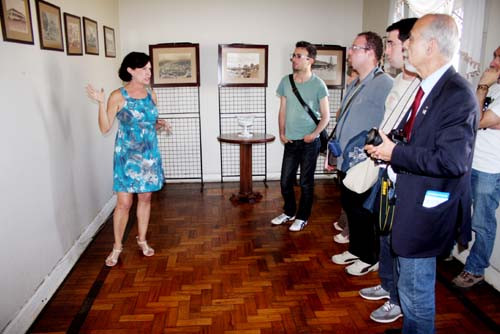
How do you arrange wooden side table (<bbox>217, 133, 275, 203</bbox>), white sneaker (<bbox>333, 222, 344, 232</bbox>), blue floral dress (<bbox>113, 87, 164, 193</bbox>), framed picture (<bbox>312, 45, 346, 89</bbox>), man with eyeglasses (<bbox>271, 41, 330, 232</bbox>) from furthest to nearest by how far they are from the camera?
framed picture (<bbox>312, 45, 346, 89</bbox>)
wooden side table (<bbox>217, 133, 275, 203</bbox>)
white sneaker (<bbox>333, 222, 344, 232</bbox>)
man with eyeglasses (<bbox>271, 41, 330, 232</bbox>)
blue floral dress (<bbox>113, 87, 164, 193</bbox>)

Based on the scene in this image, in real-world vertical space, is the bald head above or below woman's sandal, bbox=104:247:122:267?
above

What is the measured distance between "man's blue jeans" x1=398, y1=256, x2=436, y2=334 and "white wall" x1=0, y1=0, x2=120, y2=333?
205 cm

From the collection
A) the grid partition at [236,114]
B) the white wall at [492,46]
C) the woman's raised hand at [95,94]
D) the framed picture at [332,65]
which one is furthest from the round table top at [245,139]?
the white wall at [492,46]

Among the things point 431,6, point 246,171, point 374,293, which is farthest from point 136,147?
point 431,6

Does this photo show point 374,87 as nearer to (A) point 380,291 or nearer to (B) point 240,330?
(A) point 380,291

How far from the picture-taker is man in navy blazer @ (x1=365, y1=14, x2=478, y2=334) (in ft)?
4.55

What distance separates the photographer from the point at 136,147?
8.93 feet

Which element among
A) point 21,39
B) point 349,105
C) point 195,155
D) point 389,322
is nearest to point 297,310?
point 389,322

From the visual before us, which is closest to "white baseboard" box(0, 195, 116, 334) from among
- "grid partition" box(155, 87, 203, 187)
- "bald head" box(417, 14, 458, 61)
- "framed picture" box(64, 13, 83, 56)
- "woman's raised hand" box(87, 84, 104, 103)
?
"woman's raised hand" box(87, 84, 104, 103)

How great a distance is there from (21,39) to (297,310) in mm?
2376

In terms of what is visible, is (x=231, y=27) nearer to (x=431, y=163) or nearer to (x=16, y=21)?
(x=16, y=21)

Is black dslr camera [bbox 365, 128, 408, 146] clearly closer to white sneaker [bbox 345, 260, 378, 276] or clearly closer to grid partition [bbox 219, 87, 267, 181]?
white sneaker [bbox 345, 260, 378, 276]

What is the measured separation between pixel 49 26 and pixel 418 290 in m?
2.85

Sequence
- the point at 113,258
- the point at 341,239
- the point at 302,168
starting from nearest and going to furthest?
the point at 113,258 < the point at 341,239 < the point at 302,168
